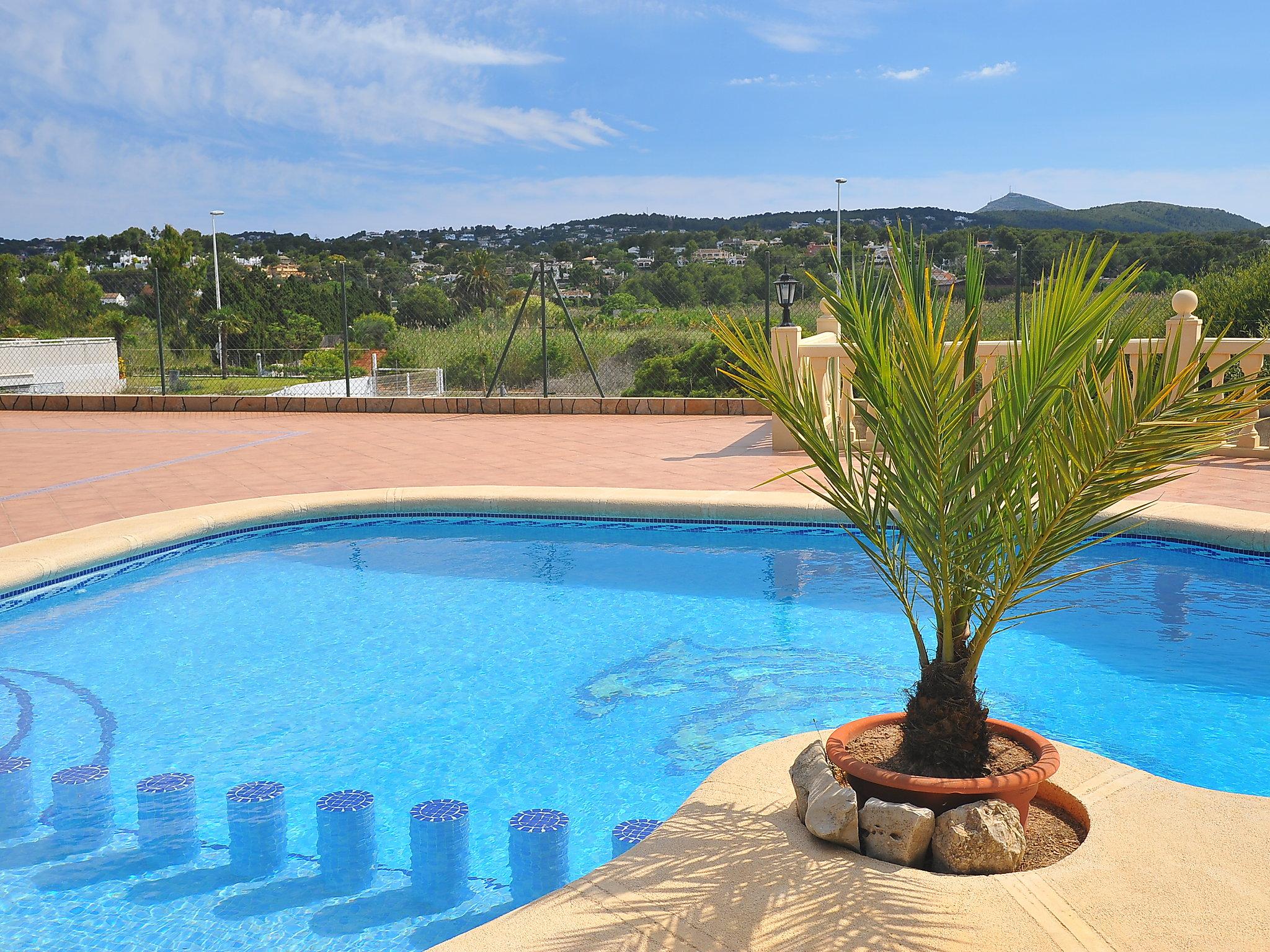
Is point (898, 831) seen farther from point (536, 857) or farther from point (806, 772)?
point (536, 857)

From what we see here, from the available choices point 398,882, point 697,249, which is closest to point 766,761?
point 398,882

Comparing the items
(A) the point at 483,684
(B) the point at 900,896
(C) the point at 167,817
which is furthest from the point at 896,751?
(A) the point at 483,684

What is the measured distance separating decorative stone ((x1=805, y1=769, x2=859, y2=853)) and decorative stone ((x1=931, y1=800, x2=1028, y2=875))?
216mm

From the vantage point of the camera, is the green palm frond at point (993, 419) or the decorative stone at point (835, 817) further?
the decorative stone at point (835, 817)

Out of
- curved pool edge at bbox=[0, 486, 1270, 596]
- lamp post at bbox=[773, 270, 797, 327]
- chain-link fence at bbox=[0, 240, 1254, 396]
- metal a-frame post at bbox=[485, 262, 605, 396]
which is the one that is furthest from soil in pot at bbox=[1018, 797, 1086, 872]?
metal a-frame post at bbox=[485, 262, 605, 396]

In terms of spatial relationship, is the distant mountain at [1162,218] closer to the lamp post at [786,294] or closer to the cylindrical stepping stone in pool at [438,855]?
the lamp post at [786,294]

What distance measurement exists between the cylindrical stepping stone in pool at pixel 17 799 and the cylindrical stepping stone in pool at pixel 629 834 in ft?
7.38

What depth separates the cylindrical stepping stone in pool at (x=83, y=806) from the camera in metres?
3.79

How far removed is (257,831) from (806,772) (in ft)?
6.52

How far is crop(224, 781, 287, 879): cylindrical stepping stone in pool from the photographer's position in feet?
11.7

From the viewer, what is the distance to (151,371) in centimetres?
2094

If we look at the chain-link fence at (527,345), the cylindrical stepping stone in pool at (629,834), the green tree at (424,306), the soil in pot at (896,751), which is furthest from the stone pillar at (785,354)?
the green tree at (424,306)

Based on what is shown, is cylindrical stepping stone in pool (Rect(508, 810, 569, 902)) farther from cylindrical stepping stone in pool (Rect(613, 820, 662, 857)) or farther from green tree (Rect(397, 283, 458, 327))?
green tree (Rect(397, 283, 458, 327))

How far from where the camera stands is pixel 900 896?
2.46m
